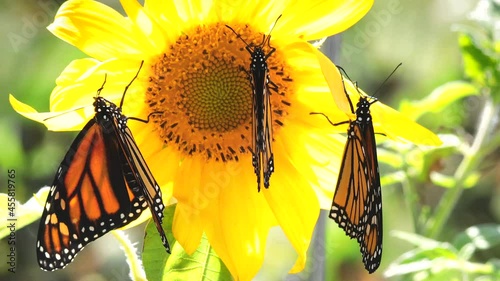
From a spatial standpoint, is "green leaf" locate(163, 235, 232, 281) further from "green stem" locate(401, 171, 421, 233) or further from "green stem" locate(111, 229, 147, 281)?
"green stem" locate(401, 171, 421, 233)

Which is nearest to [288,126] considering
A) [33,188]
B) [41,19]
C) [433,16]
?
[41,19]

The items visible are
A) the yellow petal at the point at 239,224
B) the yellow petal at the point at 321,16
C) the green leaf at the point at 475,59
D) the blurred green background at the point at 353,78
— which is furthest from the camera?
the blurred green background at the point at 353,78

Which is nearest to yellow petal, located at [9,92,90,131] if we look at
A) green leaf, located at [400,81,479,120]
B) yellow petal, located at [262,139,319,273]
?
yellow petal, located at [262,139,319,273]

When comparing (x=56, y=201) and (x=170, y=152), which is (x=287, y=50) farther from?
(x=56, y=201)

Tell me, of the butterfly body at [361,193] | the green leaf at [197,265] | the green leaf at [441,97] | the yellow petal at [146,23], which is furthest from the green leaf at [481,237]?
the yellow petal at [146,23]

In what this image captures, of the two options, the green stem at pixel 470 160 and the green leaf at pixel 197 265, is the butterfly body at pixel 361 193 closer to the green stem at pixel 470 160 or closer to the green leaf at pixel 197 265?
the green leaf at pixel 197 265

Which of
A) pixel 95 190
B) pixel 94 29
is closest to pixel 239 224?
pixel 95 190
